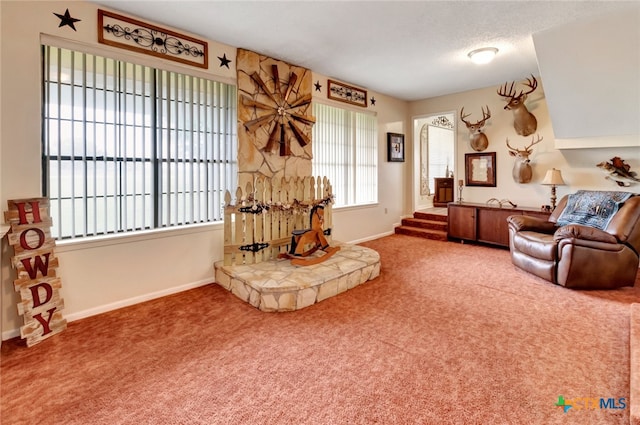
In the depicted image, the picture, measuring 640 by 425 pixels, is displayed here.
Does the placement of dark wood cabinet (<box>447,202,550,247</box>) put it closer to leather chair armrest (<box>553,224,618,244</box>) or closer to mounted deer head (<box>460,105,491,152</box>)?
→ mounted deer head (<box>460,105,491,152</box>)

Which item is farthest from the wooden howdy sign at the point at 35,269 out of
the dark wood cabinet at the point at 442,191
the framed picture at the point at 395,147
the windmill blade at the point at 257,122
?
the dark wood cabinet at the point at 442,191

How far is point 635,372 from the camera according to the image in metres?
1.77

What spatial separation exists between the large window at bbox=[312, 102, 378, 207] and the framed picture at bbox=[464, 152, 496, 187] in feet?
5.86

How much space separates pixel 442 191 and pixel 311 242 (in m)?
5.77

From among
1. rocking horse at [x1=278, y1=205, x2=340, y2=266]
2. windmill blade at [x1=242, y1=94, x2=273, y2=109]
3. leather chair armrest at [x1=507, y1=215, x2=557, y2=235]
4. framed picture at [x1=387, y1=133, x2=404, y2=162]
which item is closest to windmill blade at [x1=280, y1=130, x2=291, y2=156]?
windmill blade at [x1=242, y1=94, x2=273, y2=109]

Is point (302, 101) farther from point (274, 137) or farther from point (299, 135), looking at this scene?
point (274, 137)

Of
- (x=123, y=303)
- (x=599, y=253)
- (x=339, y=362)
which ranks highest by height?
(x=599, y=253)

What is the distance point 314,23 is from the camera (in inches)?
130

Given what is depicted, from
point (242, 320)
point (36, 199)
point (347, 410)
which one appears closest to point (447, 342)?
point (347, 410)

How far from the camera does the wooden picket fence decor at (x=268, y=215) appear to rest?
12.2ft

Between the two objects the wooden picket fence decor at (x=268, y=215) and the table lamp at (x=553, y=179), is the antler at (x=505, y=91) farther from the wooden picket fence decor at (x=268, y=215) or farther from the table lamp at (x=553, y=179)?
the wooden picket fence decor at (x=268, y=215)

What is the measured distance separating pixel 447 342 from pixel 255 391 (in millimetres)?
1444

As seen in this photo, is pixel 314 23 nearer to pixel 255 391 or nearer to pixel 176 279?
pixel 176 279

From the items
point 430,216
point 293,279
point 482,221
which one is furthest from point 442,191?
point 293,279
